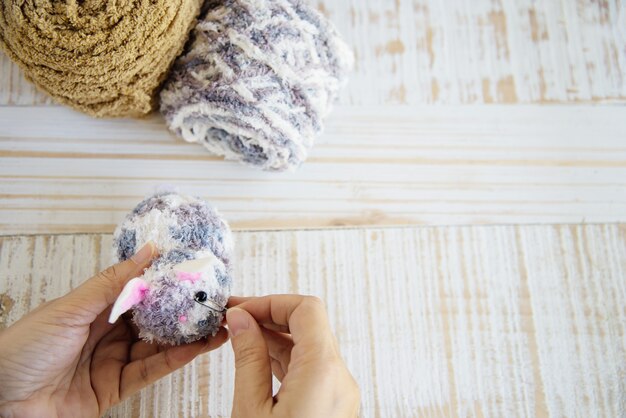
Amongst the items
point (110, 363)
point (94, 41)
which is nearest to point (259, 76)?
point (94, 41)

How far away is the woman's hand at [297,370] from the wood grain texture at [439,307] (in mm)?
255

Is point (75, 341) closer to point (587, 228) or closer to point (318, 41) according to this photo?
point (318, 41)

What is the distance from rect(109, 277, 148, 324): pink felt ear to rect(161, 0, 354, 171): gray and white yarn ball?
0.30 m

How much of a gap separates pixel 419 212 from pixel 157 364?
50 cm

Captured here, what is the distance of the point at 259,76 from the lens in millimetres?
810

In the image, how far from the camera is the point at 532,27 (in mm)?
1069

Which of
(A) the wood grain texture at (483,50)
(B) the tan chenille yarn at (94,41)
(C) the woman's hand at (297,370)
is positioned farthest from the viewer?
(A) the wood grain texture at (483,50)

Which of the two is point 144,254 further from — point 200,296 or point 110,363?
point 110,363

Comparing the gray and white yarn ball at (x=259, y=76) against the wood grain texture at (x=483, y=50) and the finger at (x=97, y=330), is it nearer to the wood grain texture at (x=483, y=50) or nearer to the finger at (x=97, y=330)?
the wood grain texture at (x=483, y=50)

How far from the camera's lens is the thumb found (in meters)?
0.60

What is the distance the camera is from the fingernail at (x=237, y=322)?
652 millimetres

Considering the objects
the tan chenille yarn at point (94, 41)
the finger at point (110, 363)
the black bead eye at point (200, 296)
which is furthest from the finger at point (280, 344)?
the tan chenille yarn at point (94, 41)

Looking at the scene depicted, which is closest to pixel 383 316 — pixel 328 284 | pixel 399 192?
pixel 328 284

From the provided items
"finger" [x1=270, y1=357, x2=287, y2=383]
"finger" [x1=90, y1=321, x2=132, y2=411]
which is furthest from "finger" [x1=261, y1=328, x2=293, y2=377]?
"finger" [x1=90, y1=321, x2=132, y2=411]
